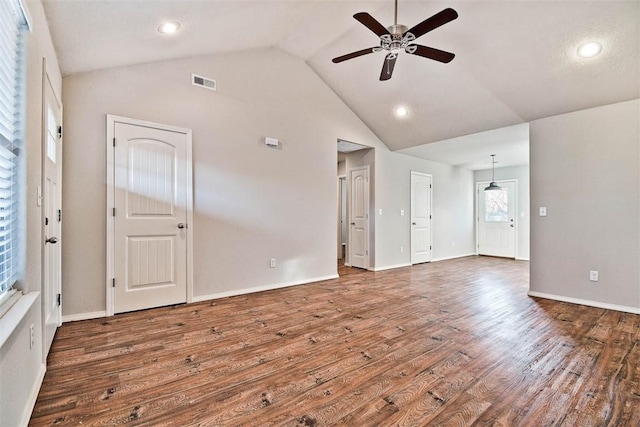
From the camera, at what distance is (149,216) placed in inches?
137

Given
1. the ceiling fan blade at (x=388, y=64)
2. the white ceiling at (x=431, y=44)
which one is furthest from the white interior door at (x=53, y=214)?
the ceiling fan blade at (x=388, y=64)

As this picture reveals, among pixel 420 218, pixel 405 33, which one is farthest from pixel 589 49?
pixel 420 218

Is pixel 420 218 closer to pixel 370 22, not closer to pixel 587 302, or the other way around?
pixel 587 302

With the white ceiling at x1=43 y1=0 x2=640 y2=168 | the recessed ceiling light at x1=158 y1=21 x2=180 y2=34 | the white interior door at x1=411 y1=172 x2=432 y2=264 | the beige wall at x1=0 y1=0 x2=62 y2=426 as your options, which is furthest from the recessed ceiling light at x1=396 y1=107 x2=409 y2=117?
the beige wall at x1=0 y1=0 x2=62 y2=426

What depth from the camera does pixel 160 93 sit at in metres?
3.58

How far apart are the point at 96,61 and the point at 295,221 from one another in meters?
3.01

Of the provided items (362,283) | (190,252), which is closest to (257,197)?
(190,252)

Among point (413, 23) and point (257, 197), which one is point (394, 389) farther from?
point (413, 23)

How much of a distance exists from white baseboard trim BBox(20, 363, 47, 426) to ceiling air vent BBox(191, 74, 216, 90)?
3.22 m

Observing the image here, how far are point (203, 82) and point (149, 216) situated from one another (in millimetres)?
1812

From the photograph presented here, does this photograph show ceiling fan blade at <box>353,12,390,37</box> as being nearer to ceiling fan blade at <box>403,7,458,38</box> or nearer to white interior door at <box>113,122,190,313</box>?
ceiling fan blade at <box>403,7,458,38</box>

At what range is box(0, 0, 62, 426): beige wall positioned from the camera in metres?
1.37

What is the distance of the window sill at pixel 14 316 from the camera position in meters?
1.26

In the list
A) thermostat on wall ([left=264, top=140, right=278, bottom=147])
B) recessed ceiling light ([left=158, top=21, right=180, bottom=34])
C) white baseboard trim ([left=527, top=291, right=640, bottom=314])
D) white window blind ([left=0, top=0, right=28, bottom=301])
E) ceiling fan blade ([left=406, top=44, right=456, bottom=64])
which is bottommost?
white baseboard trim ([left=527, top=291, right=640, bottom=314])
